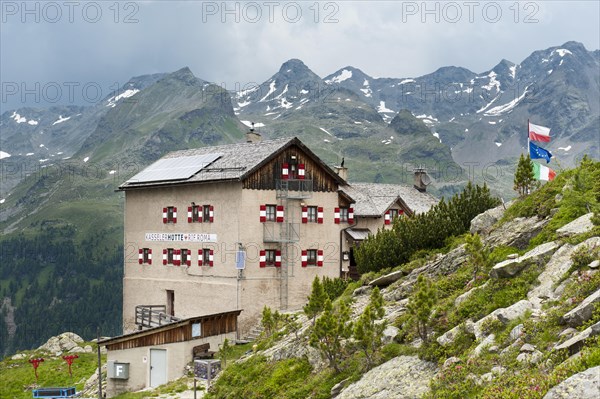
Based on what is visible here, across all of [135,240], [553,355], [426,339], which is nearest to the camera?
[553,355]

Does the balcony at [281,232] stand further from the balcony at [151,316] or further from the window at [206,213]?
the balcony at [151,316]

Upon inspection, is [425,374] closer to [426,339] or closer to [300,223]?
[426,339]

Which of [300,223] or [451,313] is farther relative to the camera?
[300,223]

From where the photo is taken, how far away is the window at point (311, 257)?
145 ft

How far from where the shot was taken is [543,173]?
26219 millimetres

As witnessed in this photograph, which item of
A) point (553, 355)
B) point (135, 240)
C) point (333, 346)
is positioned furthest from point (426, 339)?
point (135, 240)

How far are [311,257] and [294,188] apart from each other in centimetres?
502

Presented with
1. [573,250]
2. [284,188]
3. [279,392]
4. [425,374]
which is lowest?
[279,392]

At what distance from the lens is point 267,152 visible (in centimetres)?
4225

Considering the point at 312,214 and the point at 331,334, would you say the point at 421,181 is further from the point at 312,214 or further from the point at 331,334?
the point at 331,334

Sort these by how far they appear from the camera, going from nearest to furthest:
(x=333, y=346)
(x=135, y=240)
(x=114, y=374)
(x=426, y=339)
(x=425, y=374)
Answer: (x=425, y=374) < (x=426, y=339) < (x=333, y=346) < (x=114, y=374) < (x=135, y=240)

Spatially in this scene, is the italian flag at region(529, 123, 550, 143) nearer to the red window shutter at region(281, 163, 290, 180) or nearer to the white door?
the red window shutter at region(281, 163, 290, 180)

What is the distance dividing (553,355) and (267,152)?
102ft

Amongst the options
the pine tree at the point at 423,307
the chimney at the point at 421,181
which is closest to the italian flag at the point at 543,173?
the pine tree at the point at 423,307
